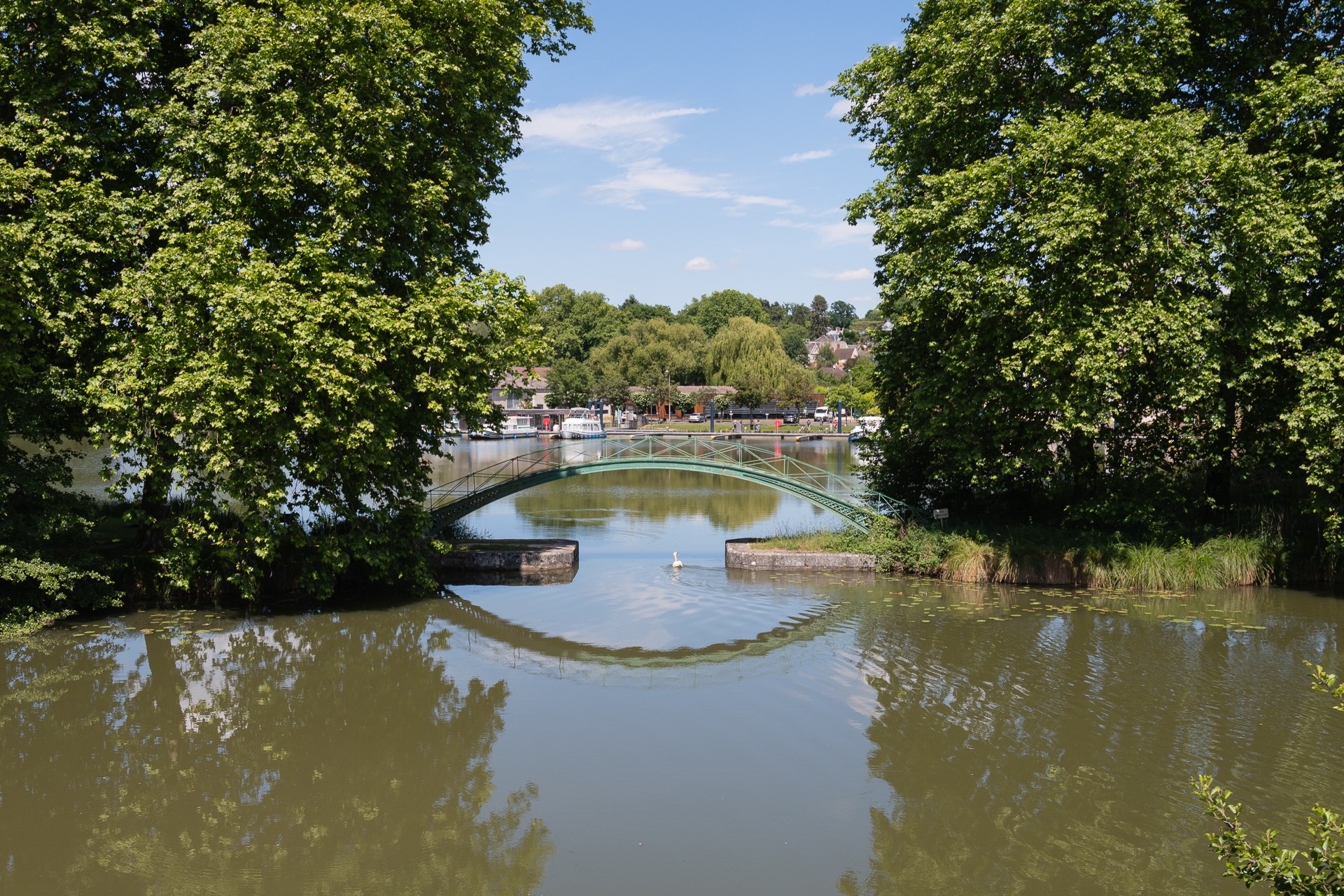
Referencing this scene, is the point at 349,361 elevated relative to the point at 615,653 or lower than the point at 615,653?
elevated

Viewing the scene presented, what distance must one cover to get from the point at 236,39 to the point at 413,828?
1208 centimetres

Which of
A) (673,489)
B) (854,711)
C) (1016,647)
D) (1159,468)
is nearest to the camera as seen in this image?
(854,711)

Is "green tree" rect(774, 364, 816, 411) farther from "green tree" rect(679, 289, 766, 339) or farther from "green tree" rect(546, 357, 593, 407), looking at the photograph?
"green tree" rect(679, 289, 766, 339)

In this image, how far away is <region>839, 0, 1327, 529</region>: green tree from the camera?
15023mm

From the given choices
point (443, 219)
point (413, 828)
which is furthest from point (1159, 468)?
point (413, 828)

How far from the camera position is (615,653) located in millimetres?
14117

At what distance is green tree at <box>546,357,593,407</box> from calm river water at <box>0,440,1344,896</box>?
206 ft

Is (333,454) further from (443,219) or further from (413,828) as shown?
(413,828)

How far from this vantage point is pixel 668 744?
10461 mm

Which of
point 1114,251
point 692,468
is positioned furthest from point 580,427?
point 1114,251

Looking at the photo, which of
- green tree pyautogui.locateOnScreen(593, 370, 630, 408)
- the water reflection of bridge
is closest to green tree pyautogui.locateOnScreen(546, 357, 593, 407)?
green tree pyautogui.locateOnScreen(593, 370, 630, 408)

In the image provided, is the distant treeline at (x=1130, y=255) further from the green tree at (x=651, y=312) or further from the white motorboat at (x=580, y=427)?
the green tree at (x=651, y=312)

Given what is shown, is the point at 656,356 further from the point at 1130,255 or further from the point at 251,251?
the point at 251,251

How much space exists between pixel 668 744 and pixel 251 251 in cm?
1005
